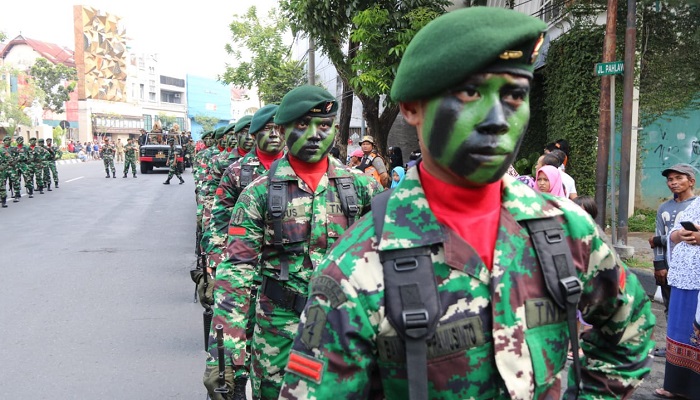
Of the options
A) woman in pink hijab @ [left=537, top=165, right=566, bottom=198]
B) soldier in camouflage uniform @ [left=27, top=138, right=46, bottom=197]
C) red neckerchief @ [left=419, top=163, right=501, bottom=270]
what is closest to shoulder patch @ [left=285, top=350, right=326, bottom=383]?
red neckerchief @ [left=419, top=163, right=501, bottom=270]

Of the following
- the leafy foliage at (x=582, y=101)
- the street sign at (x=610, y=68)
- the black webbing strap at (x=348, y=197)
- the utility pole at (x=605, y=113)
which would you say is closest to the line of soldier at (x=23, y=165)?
the leafy foliage at (x=582, y=101)

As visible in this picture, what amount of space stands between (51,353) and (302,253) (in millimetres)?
3722

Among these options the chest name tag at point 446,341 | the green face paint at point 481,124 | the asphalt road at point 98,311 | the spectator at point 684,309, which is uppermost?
the green face paint at point 481,124

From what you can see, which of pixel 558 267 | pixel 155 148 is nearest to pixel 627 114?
pixel 558 267

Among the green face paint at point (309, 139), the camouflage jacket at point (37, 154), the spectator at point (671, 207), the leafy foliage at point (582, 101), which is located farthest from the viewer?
the camouflage jacket at point (37, 154)

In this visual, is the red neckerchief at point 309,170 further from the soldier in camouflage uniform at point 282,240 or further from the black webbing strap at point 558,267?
the black webbing strap at point 558,267

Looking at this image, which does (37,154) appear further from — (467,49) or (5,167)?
(467,49)

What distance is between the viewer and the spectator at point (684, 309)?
4.49 m

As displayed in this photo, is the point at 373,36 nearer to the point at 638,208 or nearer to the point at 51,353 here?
the point at 638,208

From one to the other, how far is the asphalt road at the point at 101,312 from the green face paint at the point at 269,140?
198cm

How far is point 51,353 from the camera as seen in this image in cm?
579

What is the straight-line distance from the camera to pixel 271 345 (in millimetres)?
3232

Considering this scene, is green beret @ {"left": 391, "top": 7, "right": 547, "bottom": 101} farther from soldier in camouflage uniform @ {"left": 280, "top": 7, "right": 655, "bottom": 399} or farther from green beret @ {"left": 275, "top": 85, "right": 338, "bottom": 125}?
green beret @ {"left": 275, "top": 85, "right": 338, "bottom": 125}

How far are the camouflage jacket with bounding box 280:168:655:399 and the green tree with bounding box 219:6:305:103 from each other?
30242 mm
